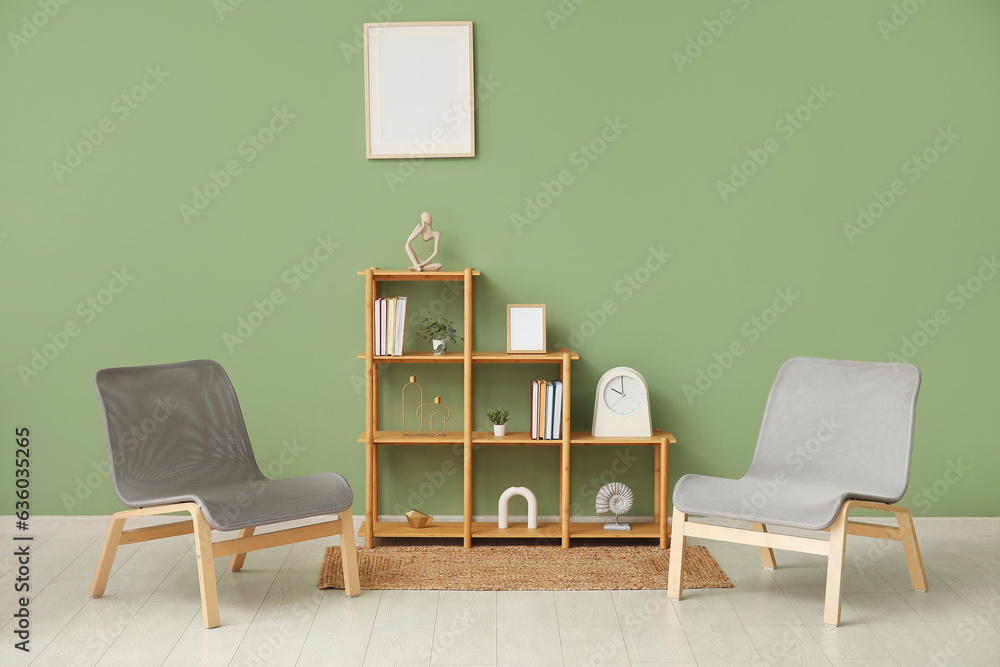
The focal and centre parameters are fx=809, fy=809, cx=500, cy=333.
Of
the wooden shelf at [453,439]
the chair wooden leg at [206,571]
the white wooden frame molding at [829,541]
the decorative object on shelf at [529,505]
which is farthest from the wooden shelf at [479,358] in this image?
the chair wooden leg at [206,571]

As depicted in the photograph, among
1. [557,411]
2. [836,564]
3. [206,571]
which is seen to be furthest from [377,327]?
[836,564]

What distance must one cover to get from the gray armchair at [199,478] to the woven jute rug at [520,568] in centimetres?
25

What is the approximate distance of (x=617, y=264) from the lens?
12.0 feet

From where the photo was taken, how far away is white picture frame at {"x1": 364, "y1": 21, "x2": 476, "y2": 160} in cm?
357

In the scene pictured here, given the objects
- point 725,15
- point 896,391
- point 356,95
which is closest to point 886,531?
point 896,391

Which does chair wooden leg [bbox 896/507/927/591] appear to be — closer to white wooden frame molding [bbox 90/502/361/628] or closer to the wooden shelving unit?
the wooden shelving unit

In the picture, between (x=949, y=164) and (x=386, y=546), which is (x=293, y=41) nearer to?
(x=386, y=546)

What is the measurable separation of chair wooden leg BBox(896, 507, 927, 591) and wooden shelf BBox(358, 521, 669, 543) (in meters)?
0.95

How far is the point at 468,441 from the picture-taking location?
3.44m

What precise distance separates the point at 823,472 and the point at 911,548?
40 cm

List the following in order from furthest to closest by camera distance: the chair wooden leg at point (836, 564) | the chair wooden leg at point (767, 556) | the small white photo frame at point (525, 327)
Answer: the small white photo frame at point (525, 327), the chair wooden leg at point (767, 556), the chair wooden leg at point (836, 564)

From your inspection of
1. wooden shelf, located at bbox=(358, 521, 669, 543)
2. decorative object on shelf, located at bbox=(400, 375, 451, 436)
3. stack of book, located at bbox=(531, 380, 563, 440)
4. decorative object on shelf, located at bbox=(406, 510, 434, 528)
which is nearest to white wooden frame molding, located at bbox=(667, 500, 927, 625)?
wooden shelf, located at bbox=(358, 521, 669, 543)

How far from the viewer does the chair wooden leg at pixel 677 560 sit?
287 centimetres

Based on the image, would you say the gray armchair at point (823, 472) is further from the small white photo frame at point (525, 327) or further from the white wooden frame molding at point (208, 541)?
the white wooden frame molding at point (208, 541)
